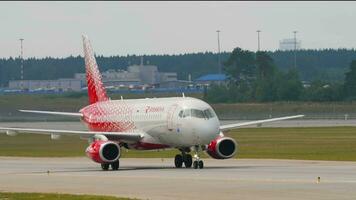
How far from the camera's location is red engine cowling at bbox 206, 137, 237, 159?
204ft

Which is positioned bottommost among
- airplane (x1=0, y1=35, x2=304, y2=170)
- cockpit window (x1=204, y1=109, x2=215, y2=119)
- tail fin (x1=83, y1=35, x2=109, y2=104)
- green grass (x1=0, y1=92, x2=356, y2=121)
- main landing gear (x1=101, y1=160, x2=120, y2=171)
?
green grass (x1=0, y1=92, x2=356, y2=121)

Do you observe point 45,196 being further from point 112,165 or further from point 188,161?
point 188,161

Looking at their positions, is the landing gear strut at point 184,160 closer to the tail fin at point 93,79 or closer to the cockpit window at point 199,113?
the cockpit window at point 199,113

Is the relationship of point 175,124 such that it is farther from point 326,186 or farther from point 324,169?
point 326,186

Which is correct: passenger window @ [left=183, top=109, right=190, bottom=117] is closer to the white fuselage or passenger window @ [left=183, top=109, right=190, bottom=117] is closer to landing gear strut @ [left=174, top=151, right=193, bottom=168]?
the white fuselage

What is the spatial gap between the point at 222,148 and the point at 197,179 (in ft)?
43.3

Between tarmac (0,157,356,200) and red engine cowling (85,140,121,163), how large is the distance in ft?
2.26

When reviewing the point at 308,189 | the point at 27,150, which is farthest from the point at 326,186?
the point at 27,150

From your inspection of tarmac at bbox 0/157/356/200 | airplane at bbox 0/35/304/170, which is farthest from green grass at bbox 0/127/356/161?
airplane at bbox 0/35/304/170

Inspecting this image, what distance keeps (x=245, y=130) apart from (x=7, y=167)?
56.1 metres

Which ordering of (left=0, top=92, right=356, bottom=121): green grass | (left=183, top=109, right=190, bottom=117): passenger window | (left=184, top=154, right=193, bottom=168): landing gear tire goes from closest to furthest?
(left=183, top=109, right=190, bottom=117): passenger window < (left=184, top=154, right=193, bottom=168): landing gear tire < (left=0, top=92, right=356, bottom=121): green grass

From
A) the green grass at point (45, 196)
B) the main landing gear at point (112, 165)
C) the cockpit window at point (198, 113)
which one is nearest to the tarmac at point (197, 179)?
the main landing gear at point (112, 165)

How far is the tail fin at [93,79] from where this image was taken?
72438 mm

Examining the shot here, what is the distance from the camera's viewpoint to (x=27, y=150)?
8869 cm
